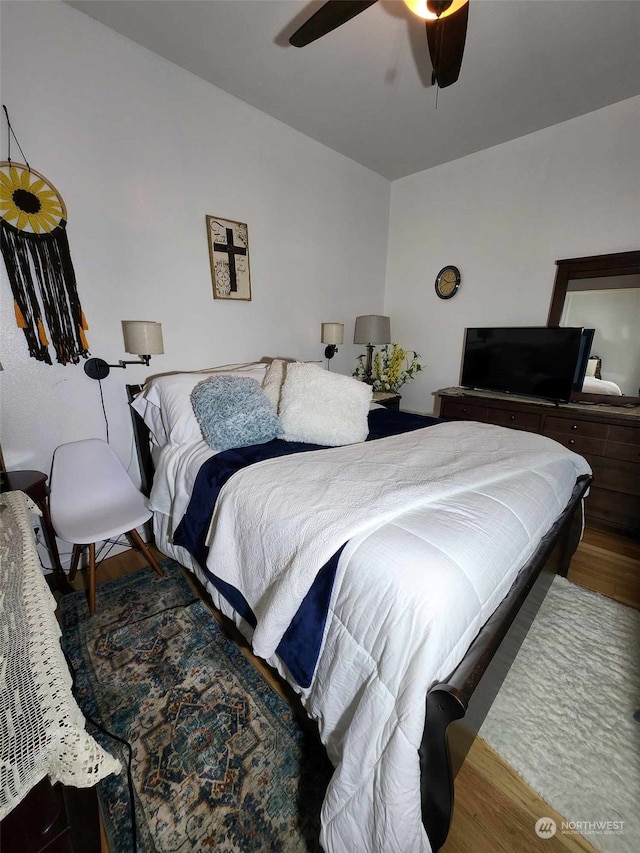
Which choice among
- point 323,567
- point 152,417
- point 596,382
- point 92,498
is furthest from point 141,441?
point 596,382

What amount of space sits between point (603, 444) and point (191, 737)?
9.24 feet

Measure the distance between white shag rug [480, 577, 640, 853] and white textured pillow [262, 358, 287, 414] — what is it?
1613mm

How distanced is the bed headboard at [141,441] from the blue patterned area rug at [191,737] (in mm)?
768

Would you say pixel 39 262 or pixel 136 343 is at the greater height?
pixel 39 262

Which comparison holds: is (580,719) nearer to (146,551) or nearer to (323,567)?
(323,567)

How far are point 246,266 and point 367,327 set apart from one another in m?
1.23

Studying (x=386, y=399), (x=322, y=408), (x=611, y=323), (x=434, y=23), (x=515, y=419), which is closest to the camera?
(x=434, y=23)

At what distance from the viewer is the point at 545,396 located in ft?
8.64

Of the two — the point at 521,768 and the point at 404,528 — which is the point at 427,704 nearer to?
the point at 404,528

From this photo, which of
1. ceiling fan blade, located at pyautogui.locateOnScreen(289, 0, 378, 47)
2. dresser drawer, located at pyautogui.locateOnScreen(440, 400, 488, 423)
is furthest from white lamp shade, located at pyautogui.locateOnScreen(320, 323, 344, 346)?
ceiling fan blade, located at pyautogui.locateOnScreen(289, 0, 378, 47)

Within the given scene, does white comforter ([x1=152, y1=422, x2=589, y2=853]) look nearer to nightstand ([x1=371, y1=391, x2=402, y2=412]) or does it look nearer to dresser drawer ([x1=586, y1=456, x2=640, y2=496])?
dresser drawer ([x1=586, y1=456, x2=640, y2=496])

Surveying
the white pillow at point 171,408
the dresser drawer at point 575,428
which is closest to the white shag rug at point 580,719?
the dresser drawer at point 575,428

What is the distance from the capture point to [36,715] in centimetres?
54

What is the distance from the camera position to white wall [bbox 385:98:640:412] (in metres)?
2.36
